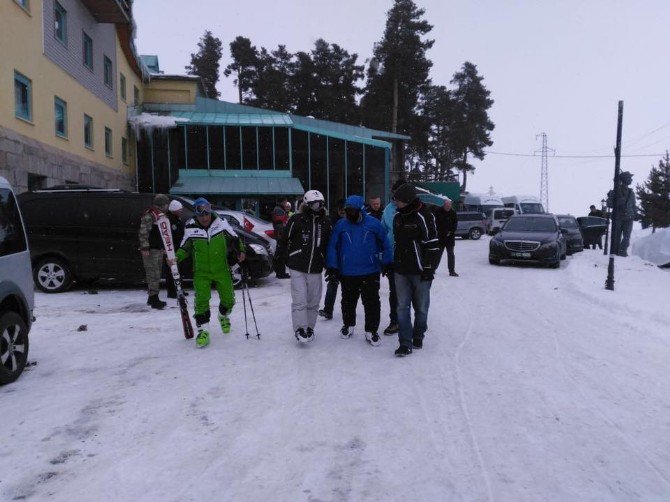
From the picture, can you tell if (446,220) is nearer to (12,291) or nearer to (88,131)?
(12,291)

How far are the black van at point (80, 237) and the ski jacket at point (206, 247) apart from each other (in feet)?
13.5

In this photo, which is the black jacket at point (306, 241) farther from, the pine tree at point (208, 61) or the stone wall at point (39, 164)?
the pine tree at point (208, 61)

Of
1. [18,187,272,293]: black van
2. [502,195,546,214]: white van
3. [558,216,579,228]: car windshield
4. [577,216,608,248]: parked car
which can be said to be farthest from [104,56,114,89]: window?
[502,195,546,214]: white van

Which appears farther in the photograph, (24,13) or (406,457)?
(24,13)

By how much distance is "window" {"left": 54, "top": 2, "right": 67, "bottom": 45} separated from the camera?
62.1ft

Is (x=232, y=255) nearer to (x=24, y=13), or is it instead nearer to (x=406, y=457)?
(x=406, y=457)

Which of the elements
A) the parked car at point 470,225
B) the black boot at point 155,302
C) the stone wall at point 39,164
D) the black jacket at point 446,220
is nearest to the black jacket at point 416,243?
the black jacket at point 446,220

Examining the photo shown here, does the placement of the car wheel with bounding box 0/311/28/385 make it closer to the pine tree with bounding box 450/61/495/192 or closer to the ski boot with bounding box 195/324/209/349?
the ski boot with bounding box 195/324/209/349

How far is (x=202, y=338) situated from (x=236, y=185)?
72.5ft

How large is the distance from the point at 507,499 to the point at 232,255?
4884 millimetres

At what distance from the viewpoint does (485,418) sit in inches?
172

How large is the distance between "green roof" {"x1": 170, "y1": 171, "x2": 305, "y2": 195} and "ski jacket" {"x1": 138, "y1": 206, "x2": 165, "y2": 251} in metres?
18.4

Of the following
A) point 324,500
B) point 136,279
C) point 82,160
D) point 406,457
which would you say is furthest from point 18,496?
point 82,160

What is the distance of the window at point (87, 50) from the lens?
2186 cm
